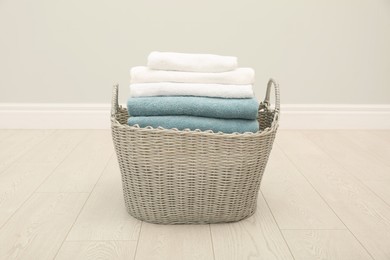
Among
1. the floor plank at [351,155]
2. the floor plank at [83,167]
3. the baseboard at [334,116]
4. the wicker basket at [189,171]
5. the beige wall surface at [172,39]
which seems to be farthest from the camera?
the baseboard at [334,116]

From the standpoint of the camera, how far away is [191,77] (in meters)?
1.29

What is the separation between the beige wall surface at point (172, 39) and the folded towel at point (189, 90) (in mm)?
1035

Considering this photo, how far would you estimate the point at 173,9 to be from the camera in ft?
7.38

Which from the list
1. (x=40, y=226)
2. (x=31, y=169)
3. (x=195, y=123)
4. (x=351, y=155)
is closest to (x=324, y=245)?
(x=195, y=123)

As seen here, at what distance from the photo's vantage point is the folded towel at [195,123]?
1236 millimetres

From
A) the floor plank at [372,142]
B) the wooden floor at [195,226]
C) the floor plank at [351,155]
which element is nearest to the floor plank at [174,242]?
the wooden floor at [195,226]

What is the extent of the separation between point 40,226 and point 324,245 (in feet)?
2.29

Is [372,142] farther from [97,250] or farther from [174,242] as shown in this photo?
[97,250]

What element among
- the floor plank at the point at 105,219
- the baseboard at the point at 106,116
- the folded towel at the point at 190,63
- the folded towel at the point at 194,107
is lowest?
the baseboard at the point at 106,116

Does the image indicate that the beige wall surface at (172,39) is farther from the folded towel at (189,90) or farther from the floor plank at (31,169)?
the folded towel at (189,90)

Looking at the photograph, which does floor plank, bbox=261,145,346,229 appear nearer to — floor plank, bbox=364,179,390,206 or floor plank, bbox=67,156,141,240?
floor plank, bbox=364,179,390,206

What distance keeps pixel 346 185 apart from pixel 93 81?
4.14 feet

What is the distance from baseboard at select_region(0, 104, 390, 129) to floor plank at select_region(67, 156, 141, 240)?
79cm

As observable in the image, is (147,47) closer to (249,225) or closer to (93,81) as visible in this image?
(93,81)
